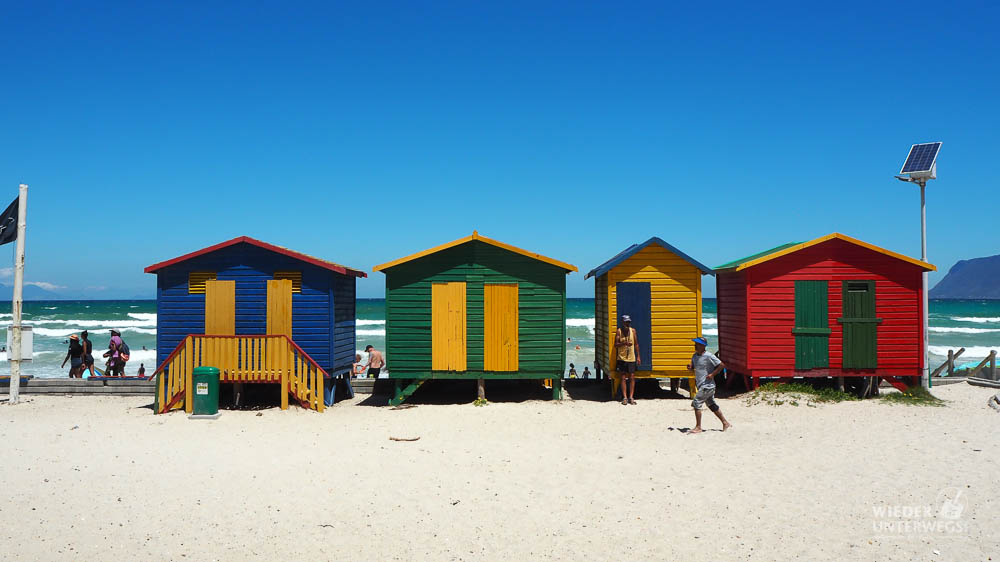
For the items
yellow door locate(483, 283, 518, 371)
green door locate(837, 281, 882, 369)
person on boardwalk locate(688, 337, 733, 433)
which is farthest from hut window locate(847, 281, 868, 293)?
yellow door locate(483, 283, 518, 371)

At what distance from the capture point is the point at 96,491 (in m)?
7.69

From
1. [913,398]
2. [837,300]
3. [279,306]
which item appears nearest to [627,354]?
[837,300]

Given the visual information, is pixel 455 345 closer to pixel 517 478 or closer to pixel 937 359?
pixel 517 478

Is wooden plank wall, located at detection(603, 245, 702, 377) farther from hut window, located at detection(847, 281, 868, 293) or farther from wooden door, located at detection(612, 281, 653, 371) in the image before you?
hut window, located at detection(847, 281, 868, 293)

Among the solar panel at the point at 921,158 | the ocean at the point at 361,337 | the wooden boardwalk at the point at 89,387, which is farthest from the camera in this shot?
the ocean at the point at 361,337

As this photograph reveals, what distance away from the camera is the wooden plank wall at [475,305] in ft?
45.4

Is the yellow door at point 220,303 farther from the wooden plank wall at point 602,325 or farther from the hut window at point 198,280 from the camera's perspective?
the wooden plank wall at point 602,325

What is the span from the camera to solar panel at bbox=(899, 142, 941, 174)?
15221mm

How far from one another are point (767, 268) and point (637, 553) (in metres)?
9.93

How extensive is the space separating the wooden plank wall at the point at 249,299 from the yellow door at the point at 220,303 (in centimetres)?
13

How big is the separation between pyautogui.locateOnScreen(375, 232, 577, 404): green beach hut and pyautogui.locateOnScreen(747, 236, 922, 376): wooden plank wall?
450cm

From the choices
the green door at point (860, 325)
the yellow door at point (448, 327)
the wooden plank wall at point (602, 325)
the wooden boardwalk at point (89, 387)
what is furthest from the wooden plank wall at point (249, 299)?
the green door at point (860, 325)

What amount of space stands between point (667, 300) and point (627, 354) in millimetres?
1604

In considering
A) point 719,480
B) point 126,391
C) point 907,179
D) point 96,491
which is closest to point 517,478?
point 719,480
